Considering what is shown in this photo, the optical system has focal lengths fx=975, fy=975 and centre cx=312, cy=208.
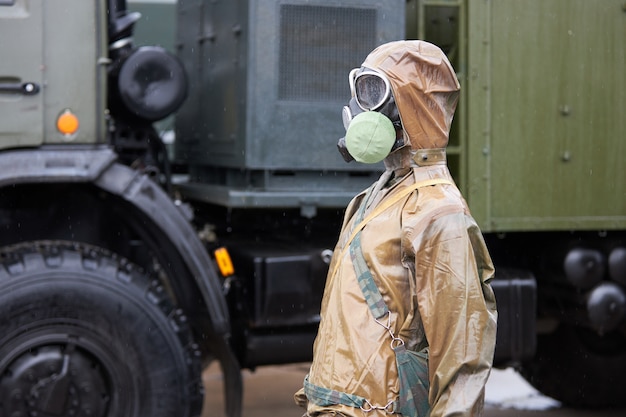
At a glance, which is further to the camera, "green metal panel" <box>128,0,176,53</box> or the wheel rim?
"green metal panel" <box>128,0,176,53</box>

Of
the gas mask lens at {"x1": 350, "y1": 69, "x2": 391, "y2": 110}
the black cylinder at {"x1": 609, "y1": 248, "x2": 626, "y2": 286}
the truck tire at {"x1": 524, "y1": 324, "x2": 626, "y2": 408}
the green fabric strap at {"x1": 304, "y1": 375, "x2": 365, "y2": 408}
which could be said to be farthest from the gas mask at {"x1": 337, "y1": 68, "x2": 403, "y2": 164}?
the truck tire at {"x1": 524, "y1": 324, "x2": 626, "y2": 408}

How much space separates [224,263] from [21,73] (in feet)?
4.16

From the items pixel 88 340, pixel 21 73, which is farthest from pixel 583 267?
pixel 21 73

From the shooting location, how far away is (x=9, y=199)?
446cm

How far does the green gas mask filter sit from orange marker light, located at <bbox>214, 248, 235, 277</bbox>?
2284mm

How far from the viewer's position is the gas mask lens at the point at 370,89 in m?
2.47

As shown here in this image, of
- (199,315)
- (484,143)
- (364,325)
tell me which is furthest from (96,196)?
(364,325)

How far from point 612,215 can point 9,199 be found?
3.04 meters

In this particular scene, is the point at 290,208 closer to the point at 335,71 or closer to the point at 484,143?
the point at 335,71

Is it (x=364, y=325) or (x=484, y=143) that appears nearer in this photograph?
(x=364, y=325)

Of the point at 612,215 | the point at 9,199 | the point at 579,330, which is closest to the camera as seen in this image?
the point at 9,199

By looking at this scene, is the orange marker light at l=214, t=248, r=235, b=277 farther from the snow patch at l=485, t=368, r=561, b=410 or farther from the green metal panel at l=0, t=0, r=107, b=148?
the snow patch at l=485, t=368, r=561, b=410

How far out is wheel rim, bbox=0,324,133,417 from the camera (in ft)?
13.2

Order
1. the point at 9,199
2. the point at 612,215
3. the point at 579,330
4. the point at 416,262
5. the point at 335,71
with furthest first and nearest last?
the point at 579,330, the point at 612,215, the point at 335,71, the point at 9,199, the point at 416,262
